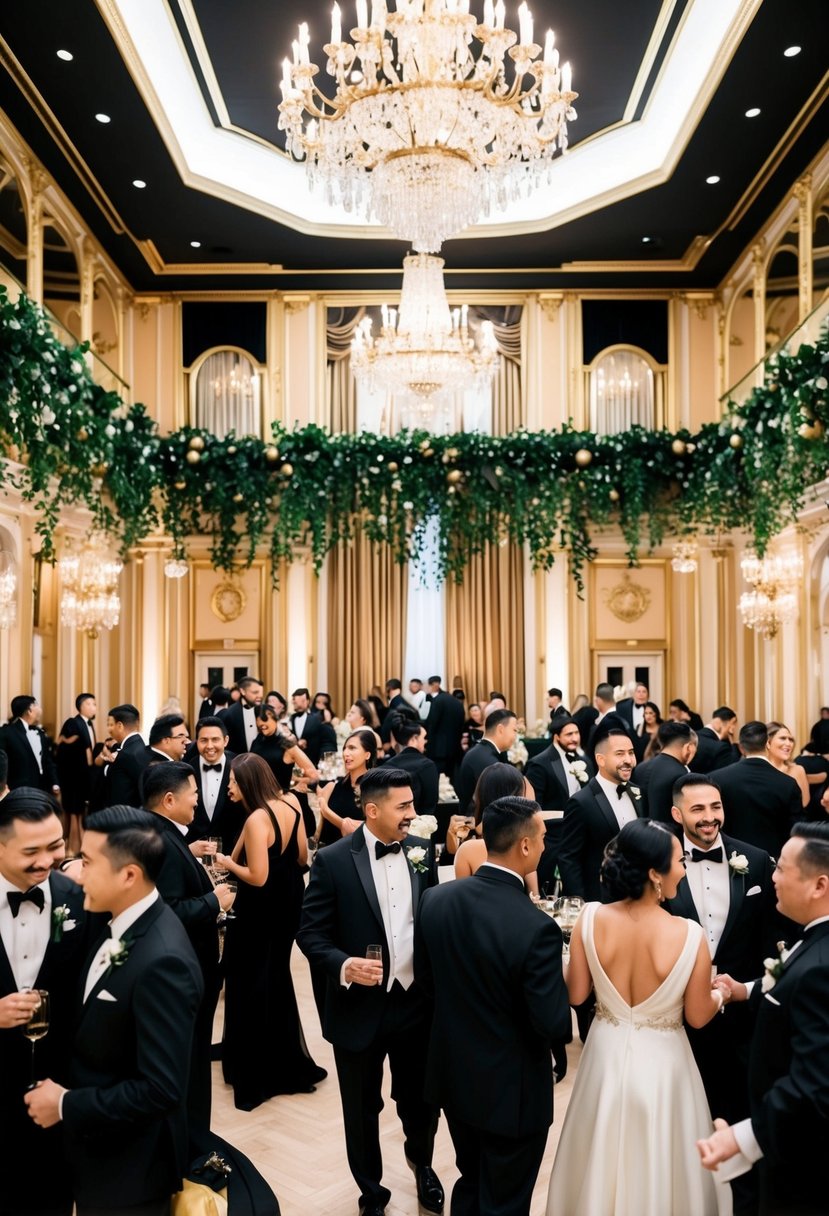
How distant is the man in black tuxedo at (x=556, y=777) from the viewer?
6719 mm

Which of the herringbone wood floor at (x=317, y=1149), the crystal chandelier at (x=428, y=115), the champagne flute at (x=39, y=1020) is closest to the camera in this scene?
the champagne flute at (x=39, y=1020)

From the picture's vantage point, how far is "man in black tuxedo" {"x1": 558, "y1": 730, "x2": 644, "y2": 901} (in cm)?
519

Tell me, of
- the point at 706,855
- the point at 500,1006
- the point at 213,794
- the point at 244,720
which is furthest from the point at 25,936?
the point at 244,720

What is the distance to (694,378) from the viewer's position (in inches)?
587

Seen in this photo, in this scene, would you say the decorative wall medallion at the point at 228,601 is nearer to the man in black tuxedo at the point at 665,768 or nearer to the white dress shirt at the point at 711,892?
the man in black tuxedo at the point at 665,768

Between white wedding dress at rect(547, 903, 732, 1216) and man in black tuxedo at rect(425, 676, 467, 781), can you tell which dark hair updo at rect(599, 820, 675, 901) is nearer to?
white wedding dress at rect(547, 903, 732, 1216)

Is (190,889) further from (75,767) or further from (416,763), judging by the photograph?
(75,767)

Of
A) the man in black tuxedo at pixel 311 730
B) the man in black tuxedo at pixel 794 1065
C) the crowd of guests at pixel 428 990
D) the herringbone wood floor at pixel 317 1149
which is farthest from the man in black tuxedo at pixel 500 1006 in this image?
the man in black tuxedo at pixel 311 730

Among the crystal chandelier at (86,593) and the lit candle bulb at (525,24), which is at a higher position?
the lit candle bulb at (525,24)

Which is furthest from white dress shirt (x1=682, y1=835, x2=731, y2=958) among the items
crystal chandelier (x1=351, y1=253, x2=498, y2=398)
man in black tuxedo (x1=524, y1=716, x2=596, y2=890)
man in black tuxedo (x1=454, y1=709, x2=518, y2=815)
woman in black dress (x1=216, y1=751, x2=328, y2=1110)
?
crystal chandelier (x1=351, y1=253, x2=498, y2=398)

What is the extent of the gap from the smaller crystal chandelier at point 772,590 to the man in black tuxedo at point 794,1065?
28.8 ft

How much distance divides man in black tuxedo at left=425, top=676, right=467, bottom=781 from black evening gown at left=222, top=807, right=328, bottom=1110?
6.60 m

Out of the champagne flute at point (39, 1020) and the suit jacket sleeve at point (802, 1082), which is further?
the champagne flute at point (39, 1020)

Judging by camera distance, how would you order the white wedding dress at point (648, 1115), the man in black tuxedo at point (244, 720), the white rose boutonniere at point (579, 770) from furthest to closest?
the man in black tuxedo at point (244, 720) → the white rose boutonniere at point (579, 770) → the white wedding dress at point (648, 1115)
